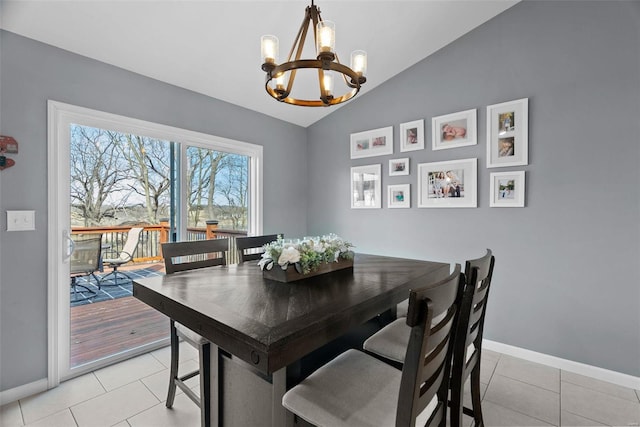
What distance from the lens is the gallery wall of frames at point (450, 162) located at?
254 cm

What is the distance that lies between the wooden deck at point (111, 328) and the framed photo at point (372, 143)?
2712 millimetres

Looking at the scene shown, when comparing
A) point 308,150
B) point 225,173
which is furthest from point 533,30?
point 225,173

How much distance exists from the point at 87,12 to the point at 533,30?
3335 millimetres

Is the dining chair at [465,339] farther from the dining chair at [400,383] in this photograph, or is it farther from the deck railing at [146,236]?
the deck railing at [146,236]

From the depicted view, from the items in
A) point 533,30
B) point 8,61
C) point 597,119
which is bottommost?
point 597,119

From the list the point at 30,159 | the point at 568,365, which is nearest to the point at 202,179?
the point at 30,159

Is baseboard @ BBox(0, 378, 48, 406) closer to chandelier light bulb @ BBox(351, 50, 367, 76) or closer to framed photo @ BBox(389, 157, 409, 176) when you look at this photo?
chandelier light bulb @ BBox(351, 50, 367, 76)

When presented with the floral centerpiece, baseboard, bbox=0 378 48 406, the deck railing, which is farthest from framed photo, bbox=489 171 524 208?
baseboard, bbox=0 378 48 406

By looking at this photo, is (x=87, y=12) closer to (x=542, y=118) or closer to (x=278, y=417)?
(x=278, y=417)

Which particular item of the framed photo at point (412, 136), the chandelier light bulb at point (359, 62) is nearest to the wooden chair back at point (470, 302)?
the chandelier light bulb at point (359, 62)

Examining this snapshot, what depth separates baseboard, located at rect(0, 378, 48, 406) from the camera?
1.94m

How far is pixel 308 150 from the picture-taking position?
412 centimetres

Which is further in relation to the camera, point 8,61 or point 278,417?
point 8,61

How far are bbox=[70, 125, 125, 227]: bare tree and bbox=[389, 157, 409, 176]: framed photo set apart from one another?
2563 millimetres
